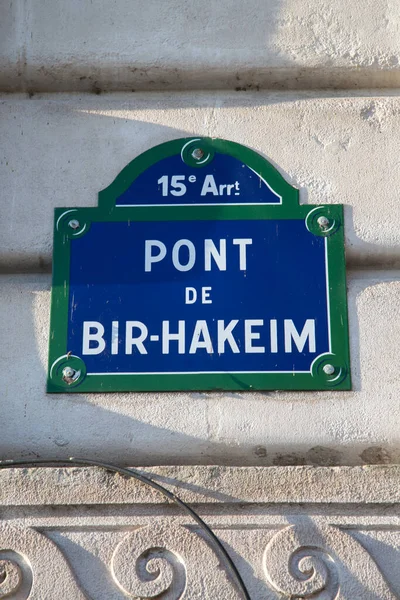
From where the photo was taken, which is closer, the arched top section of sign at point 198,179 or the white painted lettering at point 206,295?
the white painted lettering at point 206,295

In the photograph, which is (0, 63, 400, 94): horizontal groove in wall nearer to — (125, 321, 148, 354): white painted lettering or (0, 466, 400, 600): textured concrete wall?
(125, 321, 148, 354): white painted lettering

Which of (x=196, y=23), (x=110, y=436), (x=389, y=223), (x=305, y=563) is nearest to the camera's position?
(x=305, y=563)

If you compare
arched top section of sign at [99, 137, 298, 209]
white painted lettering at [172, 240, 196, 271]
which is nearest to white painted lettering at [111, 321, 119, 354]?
white painted lettering at [172, 240, 196, 271]

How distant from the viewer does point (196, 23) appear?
3055 millimetres

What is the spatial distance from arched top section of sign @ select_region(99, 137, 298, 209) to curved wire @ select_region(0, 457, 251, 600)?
0.69 m

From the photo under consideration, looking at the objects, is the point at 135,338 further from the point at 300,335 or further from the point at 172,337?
the point at 300,335

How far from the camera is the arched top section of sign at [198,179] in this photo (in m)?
2.86

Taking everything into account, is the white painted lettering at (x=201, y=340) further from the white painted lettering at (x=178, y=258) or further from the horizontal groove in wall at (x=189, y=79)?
the horizontal groove in wall at (x=189, y=79)

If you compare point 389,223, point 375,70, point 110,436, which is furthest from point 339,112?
point 110,436

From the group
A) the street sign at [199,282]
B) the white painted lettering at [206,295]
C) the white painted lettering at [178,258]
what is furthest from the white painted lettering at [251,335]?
the white painted lettering at [178,258]

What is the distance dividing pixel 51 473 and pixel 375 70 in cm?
137

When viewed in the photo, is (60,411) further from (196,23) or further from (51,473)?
(196,23)

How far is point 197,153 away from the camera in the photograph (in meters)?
2.91

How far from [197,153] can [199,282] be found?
370 mm
